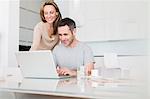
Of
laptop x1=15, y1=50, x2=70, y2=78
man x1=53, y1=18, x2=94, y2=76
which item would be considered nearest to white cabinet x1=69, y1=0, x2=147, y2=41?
man x1=53, y1=18, x2=94, y2=76

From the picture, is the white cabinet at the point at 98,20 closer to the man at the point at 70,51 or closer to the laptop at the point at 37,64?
the man at the point at 70,51

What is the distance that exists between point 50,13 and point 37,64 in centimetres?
78

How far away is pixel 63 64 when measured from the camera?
1.82 meters

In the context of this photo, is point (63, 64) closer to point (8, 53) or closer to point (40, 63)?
point (40, 63)

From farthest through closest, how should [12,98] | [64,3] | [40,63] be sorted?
[64,3] < [40,63] < [12,98]

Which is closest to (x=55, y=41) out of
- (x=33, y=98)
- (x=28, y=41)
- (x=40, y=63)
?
(x=40, y=63)

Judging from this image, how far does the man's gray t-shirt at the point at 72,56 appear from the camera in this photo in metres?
1.82

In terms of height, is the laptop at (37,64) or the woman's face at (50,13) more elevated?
the woman's face at (50,13)

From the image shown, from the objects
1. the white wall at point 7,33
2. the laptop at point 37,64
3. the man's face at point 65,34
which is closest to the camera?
the laptop at point 37,64

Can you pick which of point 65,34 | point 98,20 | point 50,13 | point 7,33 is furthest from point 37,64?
point 98,20

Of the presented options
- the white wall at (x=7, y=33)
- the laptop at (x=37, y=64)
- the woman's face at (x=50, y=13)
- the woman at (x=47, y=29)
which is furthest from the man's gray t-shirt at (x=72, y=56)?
the white wall at (x=7, y=33)

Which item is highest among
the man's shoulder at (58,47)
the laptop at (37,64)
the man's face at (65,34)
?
the man's face at (65,34)

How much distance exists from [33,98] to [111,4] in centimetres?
188

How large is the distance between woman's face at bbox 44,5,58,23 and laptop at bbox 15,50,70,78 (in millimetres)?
694
